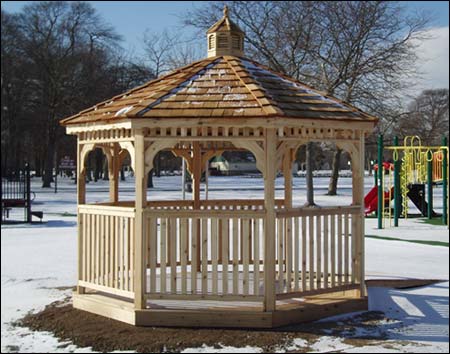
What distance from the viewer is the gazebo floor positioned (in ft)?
22.0

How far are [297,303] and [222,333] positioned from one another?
1.31m

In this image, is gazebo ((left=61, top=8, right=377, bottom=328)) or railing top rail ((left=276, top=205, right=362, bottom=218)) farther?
railing top rail ((left=276, top=205, right=362, bottom=218))

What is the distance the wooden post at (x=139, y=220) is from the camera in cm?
677

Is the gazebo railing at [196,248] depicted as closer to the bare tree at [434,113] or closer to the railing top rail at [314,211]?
the railing top rail at [314,211]

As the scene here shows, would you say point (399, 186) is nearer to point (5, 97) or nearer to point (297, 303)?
point (297, 303)

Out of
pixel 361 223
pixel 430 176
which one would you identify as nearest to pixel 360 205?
pixel 361 223

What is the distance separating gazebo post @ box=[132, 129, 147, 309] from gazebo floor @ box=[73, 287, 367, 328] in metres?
0.23

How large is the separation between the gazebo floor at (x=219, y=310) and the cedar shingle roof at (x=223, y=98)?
89.1 inches

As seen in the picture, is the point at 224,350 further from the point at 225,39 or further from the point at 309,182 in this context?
the point at 309,182

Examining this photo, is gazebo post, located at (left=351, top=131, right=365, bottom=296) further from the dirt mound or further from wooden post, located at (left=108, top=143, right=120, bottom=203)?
wooden post, located at (left=108, top=143, right=120, bottom=203)

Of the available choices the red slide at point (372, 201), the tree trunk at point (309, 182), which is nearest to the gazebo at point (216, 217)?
the red slide at point (372, 201)

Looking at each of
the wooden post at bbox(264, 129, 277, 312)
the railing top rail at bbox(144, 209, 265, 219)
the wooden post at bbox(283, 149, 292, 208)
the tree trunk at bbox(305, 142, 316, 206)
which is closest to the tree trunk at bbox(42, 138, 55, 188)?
the tree trunk at bbox(305, 142, 316, 206)

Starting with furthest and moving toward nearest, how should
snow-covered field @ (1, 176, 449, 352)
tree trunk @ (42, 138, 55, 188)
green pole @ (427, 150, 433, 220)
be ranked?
tree trunk @ (42, 138, 55, 188) → green pole @ (427, 150, 433, 220) → snow-covered field @ (1, 176, 449, 352)

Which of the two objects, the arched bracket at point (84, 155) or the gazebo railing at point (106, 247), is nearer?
the gazebo railing at point (106, 247)
